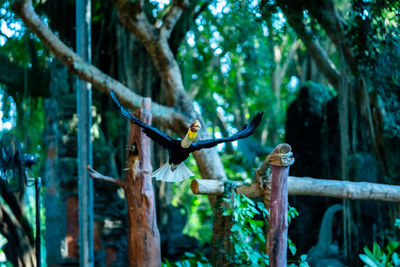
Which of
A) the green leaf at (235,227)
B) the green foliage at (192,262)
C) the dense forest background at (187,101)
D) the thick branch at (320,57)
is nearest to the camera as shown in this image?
the green leaf at (235,227)

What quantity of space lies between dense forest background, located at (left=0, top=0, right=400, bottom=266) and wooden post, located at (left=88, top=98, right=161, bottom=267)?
1.31 m

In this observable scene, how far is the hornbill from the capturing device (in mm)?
2426

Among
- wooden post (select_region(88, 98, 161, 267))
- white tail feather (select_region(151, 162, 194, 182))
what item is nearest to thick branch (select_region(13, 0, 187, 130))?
wooden post (select_region(88, 98, 161, 267))

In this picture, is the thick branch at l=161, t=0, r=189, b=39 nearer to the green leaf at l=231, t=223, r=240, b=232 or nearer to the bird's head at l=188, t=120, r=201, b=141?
the green leaf at l=231, t=223, r=240, b=232

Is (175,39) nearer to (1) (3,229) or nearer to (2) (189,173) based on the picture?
(1) (3,229)

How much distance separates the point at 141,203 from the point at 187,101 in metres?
1.69

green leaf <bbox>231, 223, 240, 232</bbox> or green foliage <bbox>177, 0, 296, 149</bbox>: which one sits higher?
green foliage <bbox>177, 0, 296, 149</bbox>

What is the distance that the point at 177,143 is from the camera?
8.30ft

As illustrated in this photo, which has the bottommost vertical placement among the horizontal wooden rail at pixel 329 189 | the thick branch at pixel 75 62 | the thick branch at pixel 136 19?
the horizontal wooden rail at pixel 329 189

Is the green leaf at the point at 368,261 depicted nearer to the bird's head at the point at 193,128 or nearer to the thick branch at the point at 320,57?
the bird's head at the point at 193,128

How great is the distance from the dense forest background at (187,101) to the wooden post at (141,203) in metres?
1.31

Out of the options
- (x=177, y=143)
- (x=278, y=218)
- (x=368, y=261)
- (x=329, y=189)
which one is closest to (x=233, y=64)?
(x=329, y=189)

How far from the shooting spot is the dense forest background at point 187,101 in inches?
194

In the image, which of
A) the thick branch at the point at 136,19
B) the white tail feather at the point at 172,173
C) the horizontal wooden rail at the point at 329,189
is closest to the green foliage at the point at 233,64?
the thick branch at the point at 136,19
